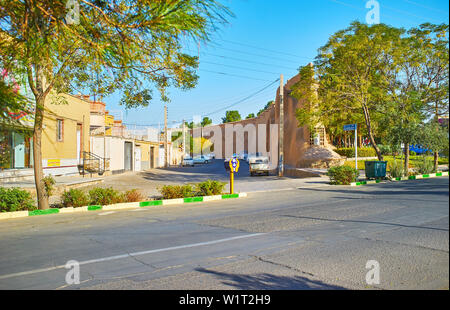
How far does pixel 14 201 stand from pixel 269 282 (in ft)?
29.6

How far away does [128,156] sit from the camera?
105 ft

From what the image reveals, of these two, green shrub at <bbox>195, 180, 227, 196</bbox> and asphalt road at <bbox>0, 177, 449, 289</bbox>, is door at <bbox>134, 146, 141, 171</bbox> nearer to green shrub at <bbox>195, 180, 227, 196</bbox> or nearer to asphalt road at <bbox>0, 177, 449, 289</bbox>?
green shrub at <bbox>195, 180, 227, 196</bbox>

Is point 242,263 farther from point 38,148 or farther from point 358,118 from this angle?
point 358,118

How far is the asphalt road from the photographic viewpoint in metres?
4.12

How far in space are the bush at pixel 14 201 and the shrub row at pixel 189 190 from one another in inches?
175

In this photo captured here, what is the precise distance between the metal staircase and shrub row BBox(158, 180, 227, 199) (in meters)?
12.4

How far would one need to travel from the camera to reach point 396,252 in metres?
5.09

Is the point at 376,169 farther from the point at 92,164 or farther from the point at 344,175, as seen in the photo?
the point at 92,164

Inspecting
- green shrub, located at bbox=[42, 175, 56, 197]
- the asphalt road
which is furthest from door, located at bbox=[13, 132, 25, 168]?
the asphalt road

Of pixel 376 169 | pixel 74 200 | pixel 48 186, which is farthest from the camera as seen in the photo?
pixel 376 169

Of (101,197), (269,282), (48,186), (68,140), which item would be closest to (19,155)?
(68,140)

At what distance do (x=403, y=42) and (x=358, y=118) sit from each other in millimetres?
7633

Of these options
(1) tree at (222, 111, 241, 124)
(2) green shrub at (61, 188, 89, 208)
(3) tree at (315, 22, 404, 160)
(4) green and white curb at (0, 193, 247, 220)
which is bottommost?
(4) green and white curb at (0, 193, 247, 220)
